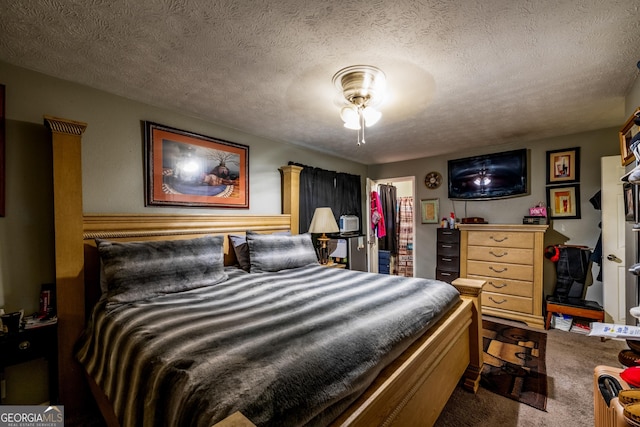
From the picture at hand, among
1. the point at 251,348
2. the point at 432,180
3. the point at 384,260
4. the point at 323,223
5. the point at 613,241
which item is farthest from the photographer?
the point at 384,260

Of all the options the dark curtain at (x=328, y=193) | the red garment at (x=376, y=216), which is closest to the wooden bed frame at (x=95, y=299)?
the dark curtain at (x=328, y=193)

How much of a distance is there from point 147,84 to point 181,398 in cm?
209

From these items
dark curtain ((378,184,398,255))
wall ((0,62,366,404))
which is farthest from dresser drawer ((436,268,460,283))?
wall ((0,62,366,404))

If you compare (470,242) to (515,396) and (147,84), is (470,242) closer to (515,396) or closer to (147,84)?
(515,396)

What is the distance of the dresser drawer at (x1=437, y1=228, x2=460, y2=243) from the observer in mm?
3922

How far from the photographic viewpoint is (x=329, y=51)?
1.60 metres

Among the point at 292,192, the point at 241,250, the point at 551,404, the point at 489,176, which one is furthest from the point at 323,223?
the point at 489,176

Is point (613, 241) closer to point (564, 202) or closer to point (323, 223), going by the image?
point (564, 202)

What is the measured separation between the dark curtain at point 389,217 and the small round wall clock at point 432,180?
4.21 feet

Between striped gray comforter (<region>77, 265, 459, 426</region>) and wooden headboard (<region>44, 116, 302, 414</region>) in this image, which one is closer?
striped gray comforter (<region>77, 265, 459, 426</region>)

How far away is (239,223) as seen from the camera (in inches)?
116

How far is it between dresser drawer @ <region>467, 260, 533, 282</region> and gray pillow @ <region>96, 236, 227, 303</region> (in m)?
3.23

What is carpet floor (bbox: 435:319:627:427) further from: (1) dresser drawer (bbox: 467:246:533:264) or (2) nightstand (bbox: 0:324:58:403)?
(2) nightstand (bbox: 0:324:58:403)

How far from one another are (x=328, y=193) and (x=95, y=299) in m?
2.93
